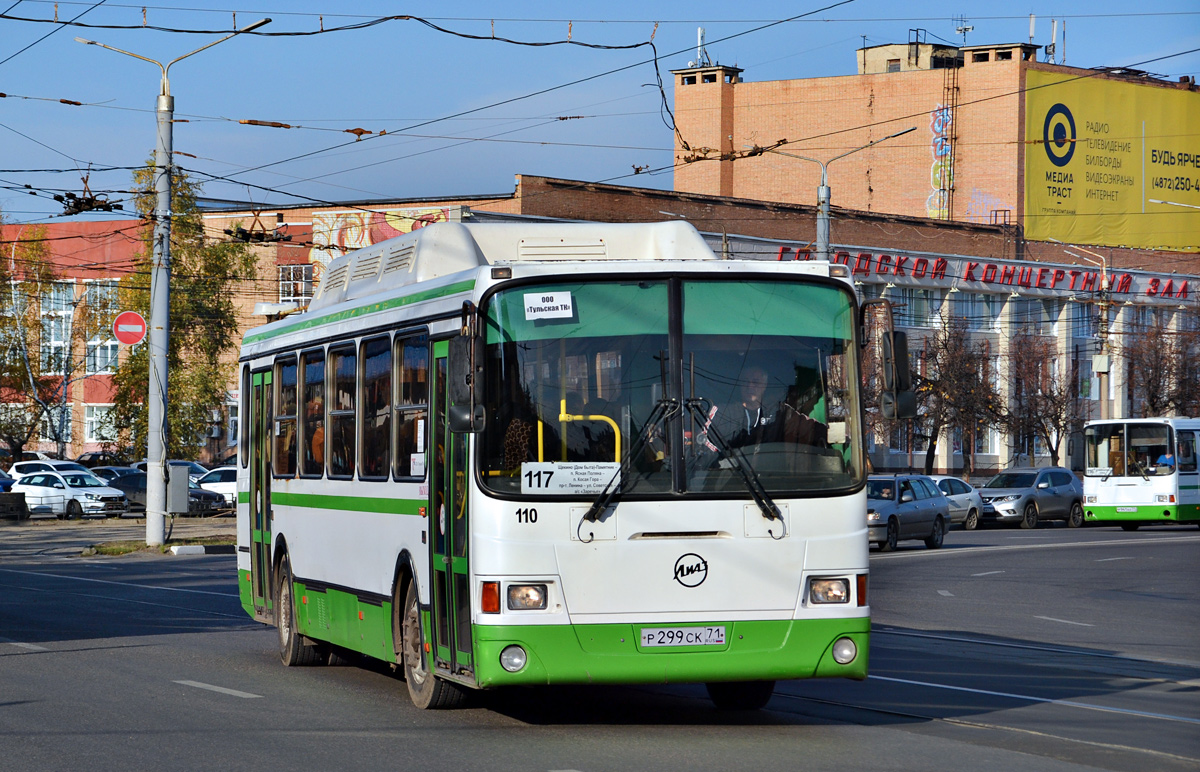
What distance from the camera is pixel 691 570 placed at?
8.88m

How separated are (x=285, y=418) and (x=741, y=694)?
4604mm

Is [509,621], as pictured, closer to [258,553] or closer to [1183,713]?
[1183,713]

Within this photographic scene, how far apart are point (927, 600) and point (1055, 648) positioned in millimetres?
5163

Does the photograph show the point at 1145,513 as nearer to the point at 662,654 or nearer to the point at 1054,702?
the point at 1054,702

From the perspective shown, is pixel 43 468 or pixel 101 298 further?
pixel 101 298

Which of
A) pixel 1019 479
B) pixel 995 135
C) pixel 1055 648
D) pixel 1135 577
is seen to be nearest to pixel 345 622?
pixel 1055 648

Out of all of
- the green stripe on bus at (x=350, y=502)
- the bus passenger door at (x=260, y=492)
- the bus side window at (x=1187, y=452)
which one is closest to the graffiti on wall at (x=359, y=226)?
the bus side window at (x=1187, y=452)

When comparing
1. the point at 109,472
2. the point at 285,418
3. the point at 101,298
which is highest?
the point at 101,298

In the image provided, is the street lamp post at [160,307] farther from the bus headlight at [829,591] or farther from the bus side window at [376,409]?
the bus headlight at [829,591]

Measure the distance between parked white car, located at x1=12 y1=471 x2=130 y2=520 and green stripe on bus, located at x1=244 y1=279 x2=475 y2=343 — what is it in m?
32.8

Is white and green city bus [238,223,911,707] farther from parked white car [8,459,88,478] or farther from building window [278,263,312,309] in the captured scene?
building window [278,263,312,309]

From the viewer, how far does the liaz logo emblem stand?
8859 mm

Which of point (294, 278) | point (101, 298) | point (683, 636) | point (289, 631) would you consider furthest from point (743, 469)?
point (294, 278)

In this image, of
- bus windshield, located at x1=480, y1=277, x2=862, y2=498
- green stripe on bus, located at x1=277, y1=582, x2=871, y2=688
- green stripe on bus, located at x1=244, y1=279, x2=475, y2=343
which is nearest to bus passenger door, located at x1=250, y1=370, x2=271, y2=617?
green stripe on bus, located at x1=244, y1=279, x2=475, y2=343
